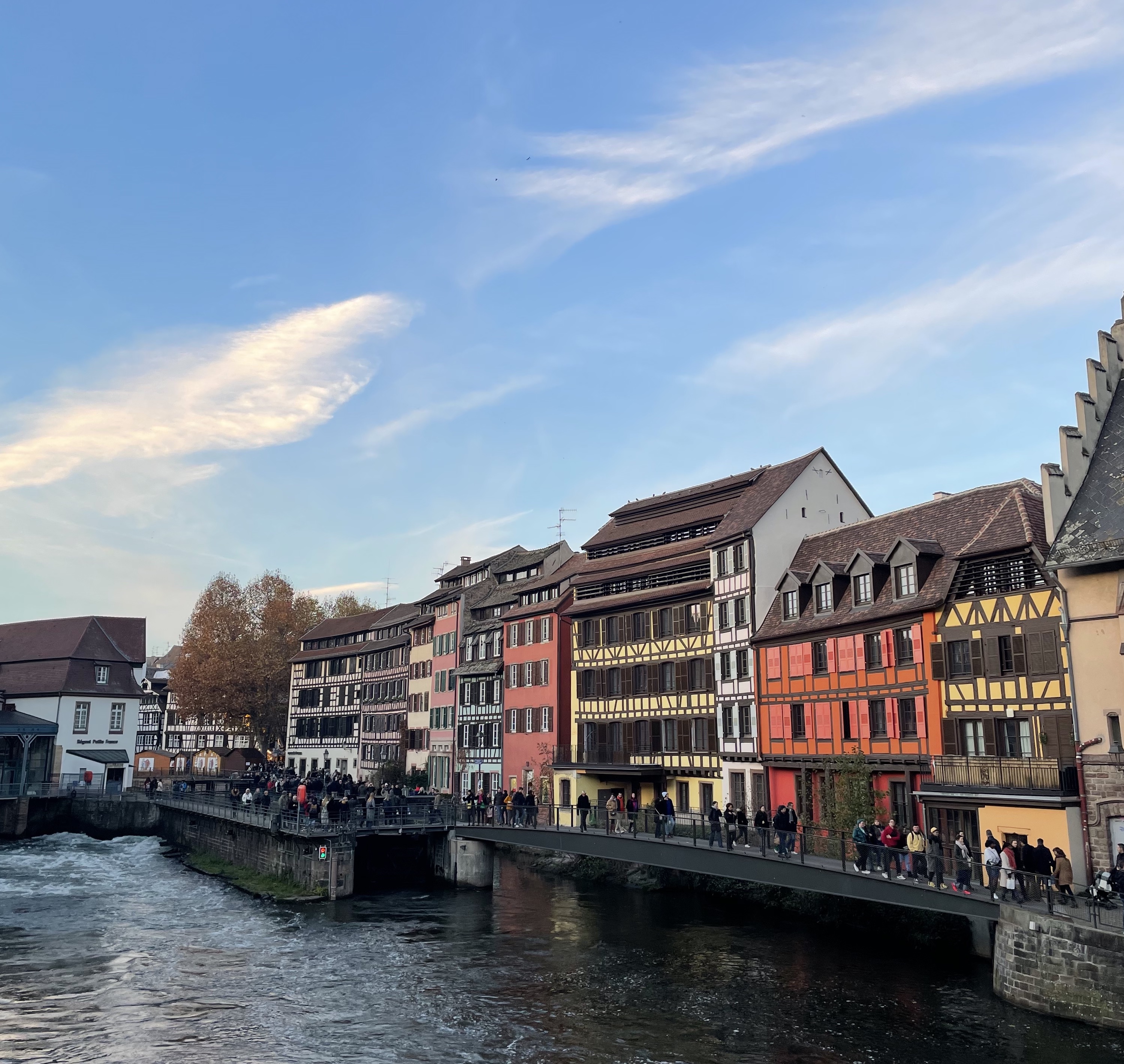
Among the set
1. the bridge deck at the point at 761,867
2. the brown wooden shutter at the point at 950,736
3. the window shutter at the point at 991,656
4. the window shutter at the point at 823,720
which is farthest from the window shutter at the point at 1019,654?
the window shutter at the point at 823,720

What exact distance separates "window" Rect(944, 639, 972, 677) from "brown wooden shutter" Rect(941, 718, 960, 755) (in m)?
1.44

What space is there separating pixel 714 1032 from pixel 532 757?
3153cm

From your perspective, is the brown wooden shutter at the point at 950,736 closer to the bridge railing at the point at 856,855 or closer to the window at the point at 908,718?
the window at the point at 908,718

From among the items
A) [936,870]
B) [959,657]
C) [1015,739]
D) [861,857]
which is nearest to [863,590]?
[959,657]

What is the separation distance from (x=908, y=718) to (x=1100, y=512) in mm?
9039

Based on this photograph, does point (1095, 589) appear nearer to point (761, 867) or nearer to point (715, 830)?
point (761, 867)

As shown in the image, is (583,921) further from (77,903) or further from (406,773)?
(406,773)

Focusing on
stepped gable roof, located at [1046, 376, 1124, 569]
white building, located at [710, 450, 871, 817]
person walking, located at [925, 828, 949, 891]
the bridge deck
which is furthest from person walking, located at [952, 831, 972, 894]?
white building, located at [710, 450, 871, 817]

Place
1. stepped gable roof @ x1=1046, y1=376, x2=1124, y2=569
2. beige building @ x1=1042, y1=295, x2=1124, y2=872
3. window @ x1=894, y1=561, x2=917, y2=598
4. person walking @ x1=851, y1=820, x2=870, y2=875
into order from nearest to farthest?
person walking @ x1=851, y1=820, x2=870, y2=875 → beige building @ x1=1042, y1=295, x2=1124, y2=872 → stepped gable roof @ x1=1046, y1=376, x2=1124, y2=569 → window @ x1=894, y1=561, x2=917, y2=598

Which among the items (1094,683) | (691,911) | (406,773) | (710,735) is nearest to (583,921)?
(691,911)

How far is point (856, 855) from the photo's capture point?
25.4 metres

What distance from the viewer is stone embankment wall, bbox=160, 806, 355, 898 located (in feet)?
128

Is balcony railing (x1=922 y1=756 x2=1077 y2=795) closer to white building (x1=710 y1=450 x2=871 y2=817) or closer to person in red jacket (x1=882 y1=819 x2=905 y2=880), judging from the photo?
person in red jacket (x1=882 y1=819 x2=905 y2=880)

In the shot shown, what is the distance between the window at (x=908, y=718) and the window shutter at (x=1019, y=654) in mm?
4020
